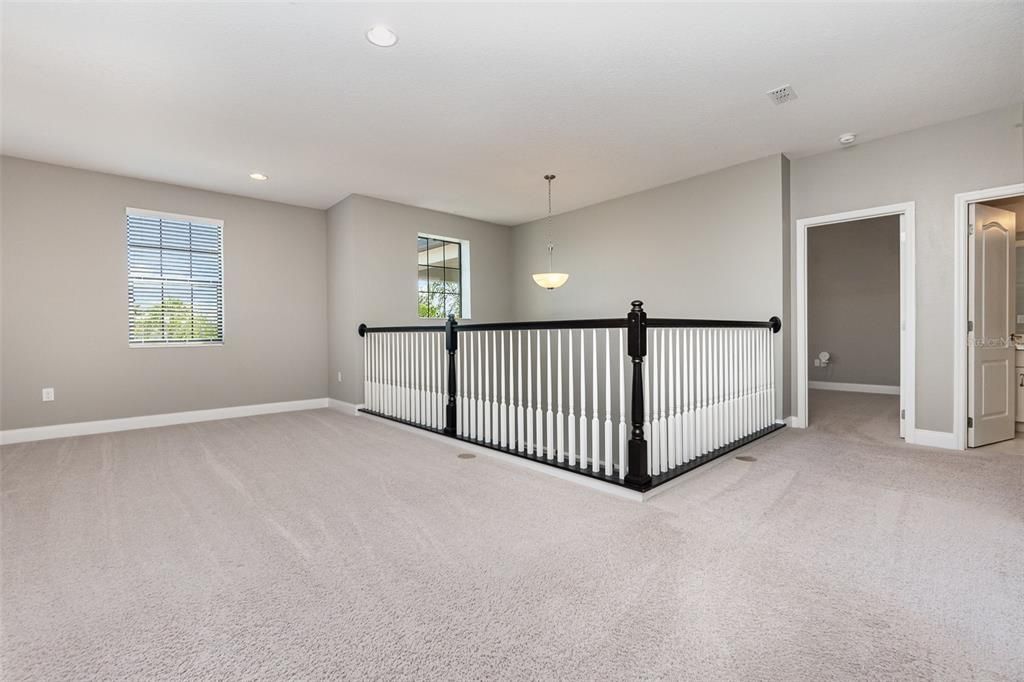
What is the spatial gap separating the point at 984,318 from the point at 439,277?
5.83 m

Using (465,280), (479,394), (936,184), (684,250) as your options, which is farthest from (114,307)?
(936,184)

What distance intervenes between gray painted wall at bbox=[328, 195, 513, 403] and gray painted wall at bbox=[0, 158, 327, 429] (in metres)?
0.39

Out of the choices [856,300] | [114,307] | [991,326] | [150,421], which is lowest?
[150,421]

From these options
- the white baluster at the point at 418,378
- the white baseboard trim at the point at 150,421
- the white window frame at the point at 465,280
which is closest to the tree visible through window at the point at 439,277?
the white window frame at the point at 465,280

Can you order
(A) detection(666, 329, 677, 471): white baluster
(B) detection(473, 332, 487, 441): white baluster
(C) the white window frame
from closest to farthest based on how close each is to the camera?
(A) detection(666, 329, 677, 471): white baluster < (B) detection(473, 332, 487, 441): white baluster < (C) the white window frame

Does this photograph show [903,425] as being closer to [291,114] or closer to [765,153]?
[765,153]

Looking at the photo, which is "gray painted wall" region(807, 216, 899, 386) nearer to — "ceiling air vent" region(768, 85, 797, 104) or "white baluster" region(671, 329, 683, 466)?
"ceiling air vent" region(768, 85, 797, 104)

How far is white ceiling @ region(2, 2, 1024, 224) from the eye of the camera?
7.94 feet

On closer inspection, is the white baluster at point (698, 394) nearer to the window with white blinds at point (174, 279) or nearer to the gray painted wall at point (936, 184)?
the gray painted wall at point (936, 184)

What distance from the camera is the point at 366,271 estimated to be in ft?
18.2

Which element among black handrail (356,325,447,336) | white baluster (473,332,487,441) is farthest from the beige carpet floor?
black handrail (356,325,447,336)

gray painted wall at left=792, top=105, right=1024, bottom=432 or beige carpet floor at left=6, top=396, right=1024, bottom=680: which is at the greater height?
gray painted wall at left=792, top=105, right=1024, bottom=432

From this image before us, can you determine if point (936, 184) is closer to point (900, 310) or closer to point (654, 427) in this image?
point (900, 310)

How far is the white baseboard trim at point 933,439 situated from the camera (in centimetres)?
364
